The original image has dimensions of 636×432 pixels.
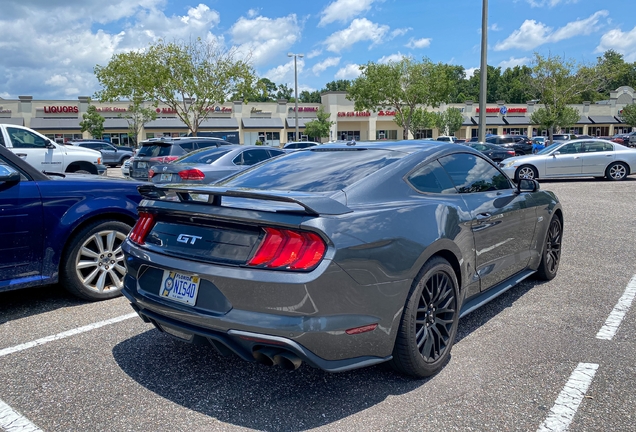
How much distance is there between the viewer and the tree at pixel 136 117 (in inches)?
2051

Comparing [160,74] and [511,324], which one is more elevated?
[160,74]

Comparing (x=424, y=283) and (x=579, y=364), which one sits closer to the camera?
(x=424, y=283)

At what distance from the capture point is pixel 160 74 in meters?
31.2

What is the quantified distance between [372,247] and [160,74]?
1230 inches

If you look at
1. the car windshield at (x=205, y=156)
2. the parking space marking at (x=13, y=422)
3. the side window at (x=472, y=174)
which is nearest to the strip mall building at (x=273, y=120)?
the car windshield at (x=205, y=156)

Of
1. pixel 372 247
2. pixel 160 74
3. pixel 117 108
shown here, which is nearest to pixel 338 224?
pixel 372 247

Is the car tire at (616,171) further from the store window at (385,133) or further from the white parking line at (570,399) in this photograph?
the store window at (385,133)

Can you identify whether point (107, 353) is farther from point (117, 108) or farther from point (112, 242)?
point (117, 108)

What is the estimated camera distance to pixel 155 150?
1417 cm

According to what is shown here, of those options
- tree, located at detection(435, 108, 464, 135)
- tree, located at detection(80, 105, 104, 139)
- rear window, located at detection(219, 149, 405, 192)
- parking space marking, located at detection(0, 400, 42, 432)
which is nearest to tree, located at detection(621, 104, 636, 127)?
tree, located at detection(435, 108, 464, 135)

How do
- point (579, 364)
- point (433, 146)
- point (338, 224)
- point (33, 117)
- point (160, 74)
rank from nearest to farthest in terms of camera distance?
point (338, 224)
point (579, 364)
point (433, 146)
point (160, 74)
point (33, 117)

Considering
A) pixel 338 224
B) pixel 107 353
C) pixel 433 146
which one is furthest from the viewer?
pixel 433 146

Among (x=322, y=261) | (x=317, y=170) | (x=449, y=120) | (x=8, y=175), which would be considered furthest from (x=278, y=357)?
(x=449, y=120)

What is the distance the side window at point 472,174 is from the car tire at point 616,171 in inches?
579
